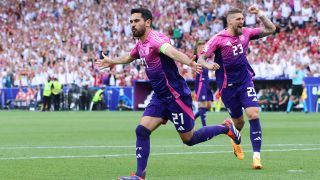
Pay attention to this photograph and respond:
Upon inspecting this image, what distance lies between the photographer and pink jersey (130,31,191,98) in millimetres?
11008

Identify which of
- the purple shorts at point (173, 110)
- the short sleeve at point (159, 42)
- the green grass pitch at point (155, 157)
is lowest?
the green grass pitch at point (155, 157)

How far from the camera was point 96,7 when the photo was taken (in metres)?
53.9

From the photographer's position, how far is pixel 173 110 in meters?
11.2

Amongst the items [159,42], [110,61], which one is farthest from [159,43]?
[110,61]

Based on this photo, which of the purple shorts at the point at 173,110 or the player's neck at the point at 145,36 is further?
the purple shorts at the point at 173,110

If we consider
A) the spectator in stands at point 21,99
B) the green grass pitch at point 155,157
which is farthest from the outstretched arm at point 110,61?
the spectator in stands at point 21,99

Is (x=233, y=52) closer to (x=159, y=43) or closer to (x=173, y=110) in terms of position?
(x=173, y=110)

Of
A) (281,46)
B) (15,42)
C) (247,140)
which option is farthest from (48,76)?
(247,140)

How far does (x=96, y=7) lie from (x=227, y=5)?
10.8 meters

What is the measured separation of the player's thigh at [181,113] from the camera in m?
11.2

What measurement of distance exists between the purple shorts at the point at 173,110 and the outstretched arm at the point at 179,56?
0.81 metres

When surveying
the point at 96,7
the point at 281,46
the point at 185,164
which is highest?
the point at 96,7

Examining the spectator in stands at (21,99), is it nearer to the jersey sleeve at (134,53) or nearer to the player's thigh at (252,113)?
the player's thigh at (252,113)

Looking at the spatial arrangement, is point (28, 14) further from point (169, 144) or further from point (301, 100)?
point (169, 144)
